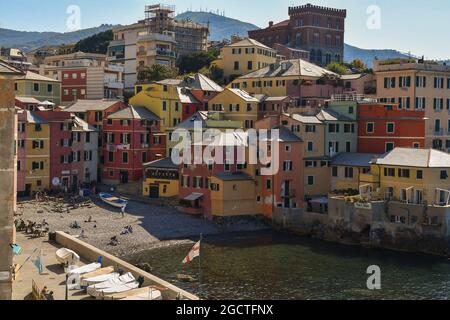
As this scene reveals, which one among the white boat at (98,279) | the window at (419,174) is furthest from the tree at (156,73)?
the white boat at (98,279)

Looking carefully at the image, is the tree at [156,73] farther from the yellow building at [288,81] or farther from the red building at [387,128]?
the red building at [387,128]

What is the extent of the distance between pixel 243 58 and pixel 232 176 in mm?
44197

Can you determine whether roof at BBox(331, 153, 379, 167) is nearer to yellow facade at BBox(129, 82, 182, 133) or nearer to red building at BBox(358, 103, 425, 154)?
red building at BBox(358, 103, 425, 154)

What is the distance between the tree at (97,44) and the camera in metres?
159

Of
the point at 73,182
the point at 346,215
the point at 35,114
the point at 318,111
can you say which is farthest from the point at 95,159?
the point at 346,215

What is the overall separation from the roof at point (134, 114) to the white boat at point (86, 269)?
1814 inches

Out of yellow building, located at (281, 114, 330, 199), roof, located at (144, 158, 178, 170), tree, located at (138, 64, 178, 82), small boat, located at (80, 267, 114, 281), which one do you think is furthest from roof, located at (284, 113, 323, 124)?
small boat, located at (80, 267, 114, 281)

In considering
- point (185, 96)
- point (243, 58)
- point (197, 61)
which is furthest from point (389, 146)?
point (197, 61)

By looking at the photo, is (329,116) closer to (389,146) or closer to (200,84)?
(389,146)

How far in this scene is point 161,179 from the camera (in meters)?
85.2

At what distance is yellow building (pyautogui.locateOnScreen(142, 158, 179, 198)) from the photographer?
84.6 m

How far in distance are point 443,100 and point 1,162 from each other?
231 ft

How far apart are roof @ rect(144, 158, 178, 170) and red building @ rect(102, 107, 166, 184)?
594 centimetres

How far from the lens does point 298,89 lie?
9981 cm
